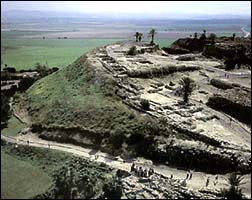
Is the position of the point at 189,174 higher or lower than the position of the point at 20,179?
lower

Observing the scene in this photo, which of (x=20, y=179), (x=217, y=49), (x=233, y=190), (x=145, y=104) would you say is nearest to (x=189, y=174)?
(x=233, y=190)

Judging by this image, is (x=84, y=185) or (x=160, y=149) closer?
(x=84, y=185)

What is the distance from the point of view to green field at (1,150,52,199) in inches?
516

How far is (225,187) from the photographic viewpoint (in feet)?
76.1

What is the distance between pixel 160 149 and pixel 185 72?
66.4ft

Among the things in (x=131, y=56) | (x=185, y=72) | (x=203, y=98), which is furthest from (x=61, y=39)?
(x=203, y=98)

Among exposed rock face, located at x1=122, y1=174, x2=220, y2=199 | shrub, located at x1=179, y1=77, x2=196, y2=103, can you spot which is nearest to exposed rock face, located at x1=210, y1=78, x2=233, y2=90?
shrub, located at x1=179, y1=77, x2=196, y2=103

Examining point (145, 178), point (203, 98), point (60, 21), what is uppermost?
point (60, 21)

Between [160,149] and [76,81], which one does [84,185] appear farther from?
[76,81]

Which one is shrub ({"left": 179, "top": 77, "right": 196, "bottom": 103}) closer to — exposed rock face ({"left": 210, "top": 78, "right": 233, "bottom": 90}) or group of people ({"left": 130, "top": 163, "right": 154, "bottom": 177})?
exposed rock face ({"left": 210, "top": 78, "right": 233, "bottom": 90})

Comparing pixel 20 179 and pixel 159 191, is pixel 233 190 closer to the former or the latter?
pixel 159 191

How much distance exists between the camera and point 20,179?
1359cm

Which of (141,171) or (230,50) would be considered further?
(230,50)

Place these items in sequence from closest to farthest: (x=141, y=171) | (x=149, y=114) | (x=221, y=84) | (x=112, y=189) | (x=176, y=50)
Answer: (x=112, y=189), (x=141, y=171), (x=149, y=114), (x=221, y=84), (x=176, y=50)
